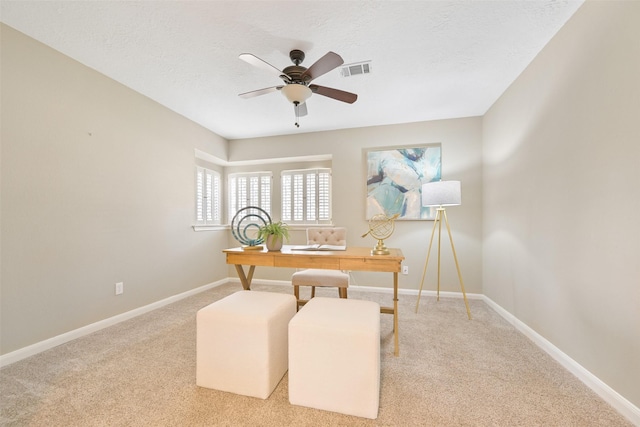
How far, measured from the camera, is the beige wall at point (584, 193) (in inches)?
53.9

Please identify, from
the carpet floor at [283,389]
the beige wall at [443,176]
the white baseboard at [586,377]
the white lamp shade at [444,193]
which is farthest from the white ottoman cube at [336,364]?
the beige wall at [443,176]

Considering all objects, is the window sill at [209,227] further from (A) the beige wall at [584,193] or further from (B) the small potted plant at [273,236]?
(A) the beige wall at [584,193]

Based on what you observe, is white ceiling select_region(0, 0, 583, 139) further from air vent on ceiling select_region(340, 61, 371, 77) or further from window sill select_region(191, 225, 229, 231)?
window sill select_region(191, 225, 229, 231)

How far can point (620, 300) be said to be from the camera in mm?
1410

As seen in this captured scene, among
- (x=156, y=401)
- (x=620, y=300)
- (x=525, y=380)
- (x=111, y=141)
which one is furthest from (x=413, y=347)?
(x=111, y=141)

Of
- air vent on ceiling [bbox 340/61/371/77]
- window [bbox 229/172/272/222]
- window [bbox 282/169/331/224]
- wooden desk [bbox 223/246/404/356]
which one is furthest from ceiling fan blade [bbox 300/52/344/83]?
window [bbox 229/172/272/222]

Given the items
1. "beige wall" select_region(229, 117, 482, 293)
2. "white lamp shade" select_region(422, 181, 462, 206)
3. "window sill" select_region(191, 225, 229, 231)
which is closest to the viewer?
"white lamp shade" select_region(422, 181, 462, 206)

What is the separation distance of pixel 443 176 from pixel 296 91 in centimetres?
251

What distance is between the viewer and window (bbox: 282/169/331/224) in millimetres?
4301

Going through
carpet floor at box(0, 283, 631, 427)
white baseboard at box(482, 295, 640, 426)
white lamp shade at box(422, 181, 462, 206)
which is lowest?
carpet floor at box(0, 283, 631, 427)

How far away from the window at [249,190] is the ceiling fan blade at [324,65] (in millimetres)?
2777

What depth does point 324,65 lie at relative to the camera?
179 centimetres

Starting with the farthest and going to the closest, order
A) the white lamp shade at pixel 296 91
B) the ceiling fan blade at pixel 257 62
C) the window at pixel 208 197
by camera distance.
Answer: the window at pixel 208 197
the white lamp shade at pixel 296 91
the ceiling fan blade at pixel 257 62

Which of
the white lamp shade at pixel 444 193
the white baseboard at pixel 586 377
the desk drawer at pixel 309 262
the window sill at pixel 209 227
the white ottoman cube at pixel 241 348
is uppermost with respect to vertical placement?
the white lamp shade at pixel 444 193
